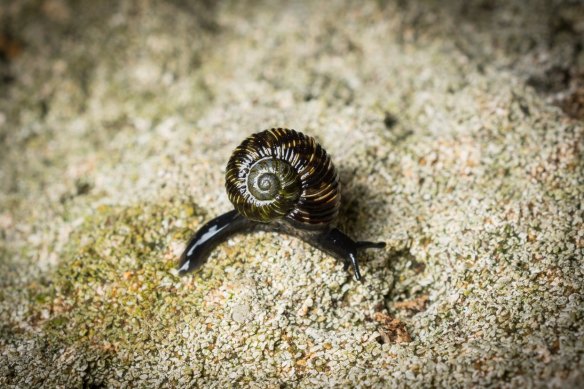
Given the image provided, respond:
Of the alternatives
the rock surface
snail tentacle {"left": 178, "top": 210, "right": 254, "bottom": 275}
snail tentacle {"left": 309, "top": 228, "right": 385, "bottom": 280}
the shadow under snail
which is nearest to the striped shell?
the shadow under snail

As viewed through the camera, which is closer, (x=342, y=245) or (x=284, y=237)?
(x=342, y=245)

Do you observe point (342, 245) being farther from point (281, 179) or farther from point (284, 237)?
point (281, 179)

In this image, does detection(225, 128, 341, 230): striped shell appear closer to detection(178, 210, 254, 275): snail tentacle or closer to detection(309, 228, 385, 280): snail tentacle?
detection(309, 228, 385, 280): snail tentacle

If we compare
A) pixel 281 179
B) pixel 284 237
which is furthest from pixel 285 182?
pixel 284 237

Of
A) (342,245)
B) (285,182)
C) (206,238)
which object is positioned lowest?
(342,245)

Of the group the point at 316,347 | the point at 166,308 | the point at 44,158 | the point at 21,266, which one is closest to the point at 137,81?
the point at 44,158

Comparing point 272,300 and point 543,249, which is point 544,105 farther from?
point 272,300
